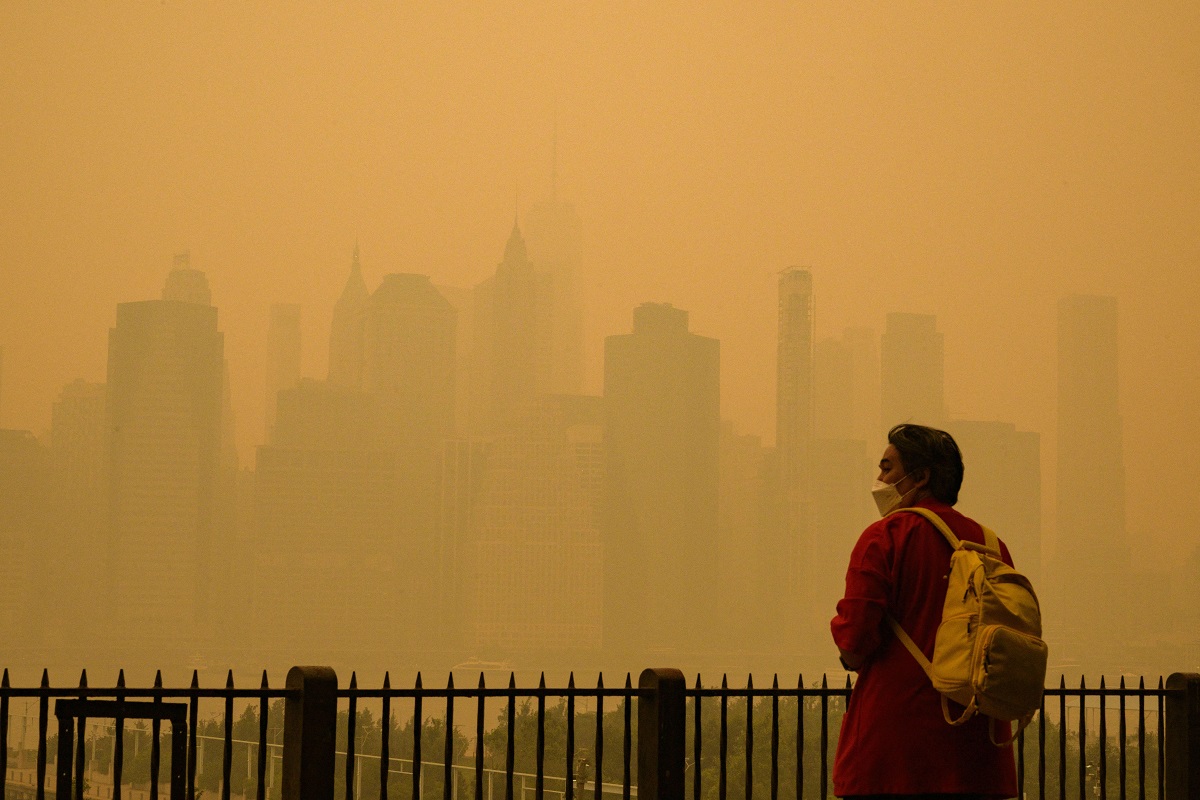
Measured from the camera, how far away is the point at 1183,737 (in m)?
6.19

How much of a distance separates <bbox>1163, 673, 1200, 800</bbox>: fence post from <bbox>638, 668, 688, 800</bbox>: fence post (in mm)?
2493

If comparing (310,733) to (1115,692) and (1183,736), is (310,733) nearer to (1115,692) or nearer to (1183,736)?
(1115,692)

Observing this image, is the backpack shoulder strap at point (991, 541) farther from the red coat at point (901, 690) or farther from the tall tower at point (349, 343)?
the tall tower at point (349, 343)

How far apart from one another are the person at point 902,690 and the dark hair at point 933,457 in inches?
3.5

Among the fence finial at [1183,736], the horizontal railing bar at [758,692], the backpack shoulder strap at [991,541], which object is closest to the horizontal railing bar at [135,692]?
the horizontal railing bar at [758,692]

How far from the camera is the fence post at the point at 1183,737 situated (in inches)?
242

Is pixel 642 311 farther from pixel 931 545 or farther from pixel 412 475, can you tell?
pixel 931 545

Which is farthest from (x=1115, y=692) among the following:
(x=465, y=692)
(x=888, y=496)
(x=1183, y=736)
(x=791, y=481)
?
(x=791, y=481)

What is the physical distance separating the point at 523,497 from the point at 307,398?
23.5 metres

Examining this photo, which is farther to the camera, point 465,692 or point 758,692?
point 758,692

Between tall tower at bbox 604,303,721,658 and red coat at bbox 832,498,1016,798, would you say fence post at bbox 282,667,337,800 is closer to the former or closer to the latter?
red coat at bbox 832,498,1016,798

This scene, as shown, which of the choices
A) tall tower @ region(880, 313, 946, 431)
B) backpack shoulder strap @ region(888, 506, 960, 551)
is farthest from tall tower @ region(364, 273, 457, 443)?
backpack shoulder strap @ region(888, 506, 960, 551)

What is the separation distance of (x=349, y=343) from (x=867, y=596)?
14108cm

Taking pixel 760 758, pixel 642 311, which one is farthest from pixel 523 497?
pixel 760 758
